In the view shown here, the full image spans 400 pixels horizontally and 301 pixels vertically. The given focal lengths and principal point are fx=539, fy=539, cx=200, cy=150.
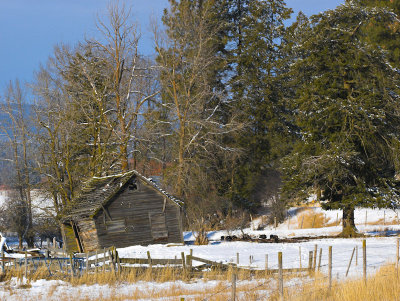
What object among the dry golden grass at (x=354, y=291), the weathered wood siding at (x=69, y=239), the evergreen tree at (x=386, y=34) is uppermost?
the evergreen tree at (x=386, y=34)

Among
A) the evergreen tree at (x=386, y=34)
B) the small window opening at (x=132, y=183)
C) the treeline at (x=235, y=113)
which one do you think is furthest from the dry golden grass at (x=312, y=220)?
the small window opening at (x=132, y=183)

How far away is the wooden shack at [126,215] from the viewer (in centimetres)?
3419

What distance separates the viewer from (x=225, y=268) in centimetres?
Result: 2156

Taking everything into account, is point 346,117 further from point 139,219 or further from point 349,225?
point 139,219

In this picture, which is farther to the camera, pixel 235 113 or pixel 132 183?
pixel 235 113

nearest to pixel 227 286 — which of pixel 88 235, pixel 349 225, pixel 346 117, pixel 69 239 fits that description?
pixel 346 117

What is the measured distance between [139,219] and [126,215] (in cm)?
90

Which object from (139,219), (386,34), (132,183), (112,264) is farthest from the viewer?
(386,34)

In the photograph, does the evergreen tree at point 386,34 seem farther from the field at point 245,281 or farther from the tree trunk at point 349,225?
the field at point 245,281

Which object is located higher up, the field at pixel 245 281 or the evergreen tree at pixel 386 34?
the evergreen tree at pixel 386 34

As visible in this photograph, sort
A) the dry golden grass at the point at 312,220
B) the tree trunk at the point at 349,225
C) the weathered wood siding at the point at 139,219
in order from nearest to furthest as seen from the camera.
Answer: the tree trunk at the point at 349,225 < the weathered wood siding at the point at 139,219 < the dry golden grass at the point at 312,220

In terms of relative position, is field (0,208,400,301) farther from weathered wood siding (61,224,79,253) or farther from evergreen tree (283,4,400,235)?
weathered wood siding (61,224,79,253)

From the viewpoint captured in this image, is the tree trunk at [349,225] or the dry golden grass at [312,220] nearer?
the tree trunk at [349,225]

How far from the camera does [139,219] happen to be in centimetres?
3506
